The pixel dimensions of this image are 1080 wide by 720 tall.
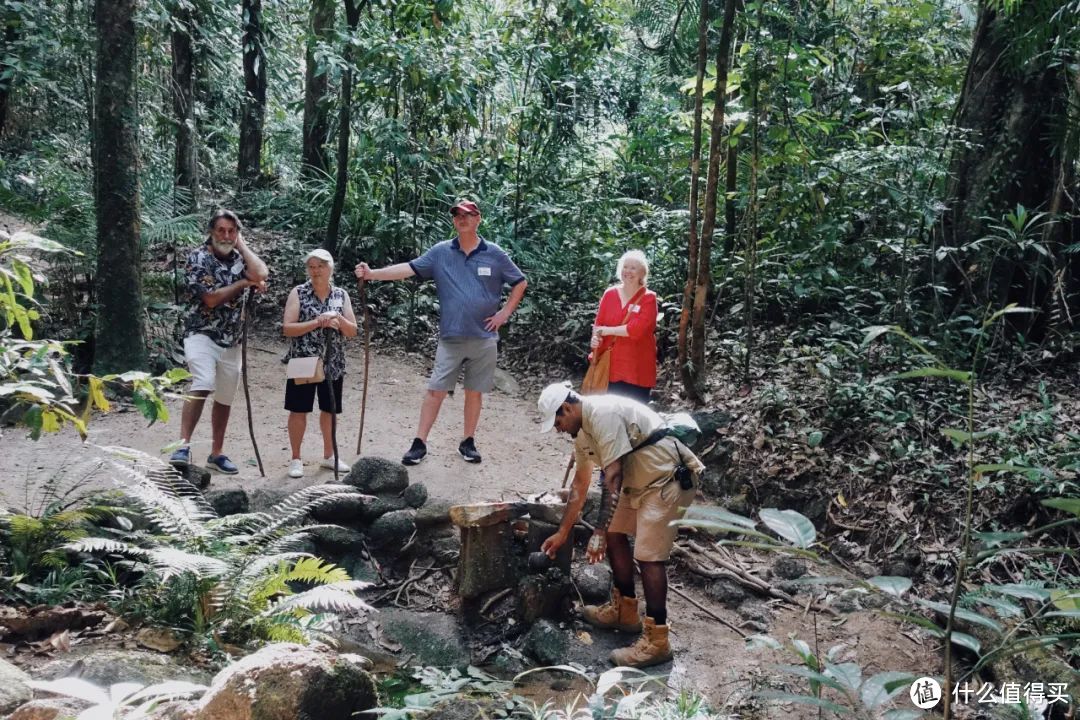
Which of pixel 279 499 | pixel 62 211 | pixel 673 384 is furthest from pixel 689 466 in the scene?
pixel 62 211

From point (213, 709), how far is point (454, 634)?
8.92 ft

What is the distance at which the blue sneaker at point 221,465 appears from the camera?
20.8 feet

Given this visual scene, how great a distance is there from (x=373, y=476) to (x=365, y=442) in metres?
1.39

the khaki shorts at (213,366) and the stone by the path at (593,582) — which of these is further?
the khaki shorts at (213,366)

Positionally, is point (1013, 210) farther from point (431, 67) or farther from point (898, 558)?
point (431, 67)

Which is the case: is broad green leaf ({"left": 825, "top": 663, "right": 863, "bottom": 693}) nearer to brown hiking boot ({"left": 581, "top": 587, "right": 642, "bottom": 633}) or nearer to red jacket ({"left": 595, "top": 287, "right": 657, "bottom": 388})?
brown hiking boot ({"left": 581, "top": 587, "right": 642, "bottom": 633})

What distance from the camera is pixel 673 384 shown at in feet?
28.2

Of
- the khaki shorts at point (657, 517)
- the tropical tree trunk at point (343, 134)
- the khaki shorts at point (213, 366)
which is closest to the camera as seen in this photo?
the khaki shorts at point (657, 517)

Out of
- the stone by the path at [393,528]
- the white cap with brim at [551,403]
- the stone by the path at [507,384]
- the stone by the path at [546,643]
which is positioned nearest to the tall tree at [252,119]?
the stone by the path at [507,384]

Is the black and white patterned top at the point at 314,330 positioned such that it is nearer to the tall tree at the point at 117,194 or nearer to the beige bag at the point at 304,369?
the beige bag at the point at 304,369

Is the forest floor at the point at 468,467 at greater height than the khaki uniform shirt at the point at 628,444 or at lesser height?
lesser

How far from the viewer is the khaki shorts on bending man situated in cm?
468

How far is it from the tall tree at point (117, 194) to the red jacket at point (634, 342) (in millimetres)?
4286

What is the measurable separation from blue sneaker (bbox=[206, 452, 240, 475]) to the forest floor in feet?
0.24
